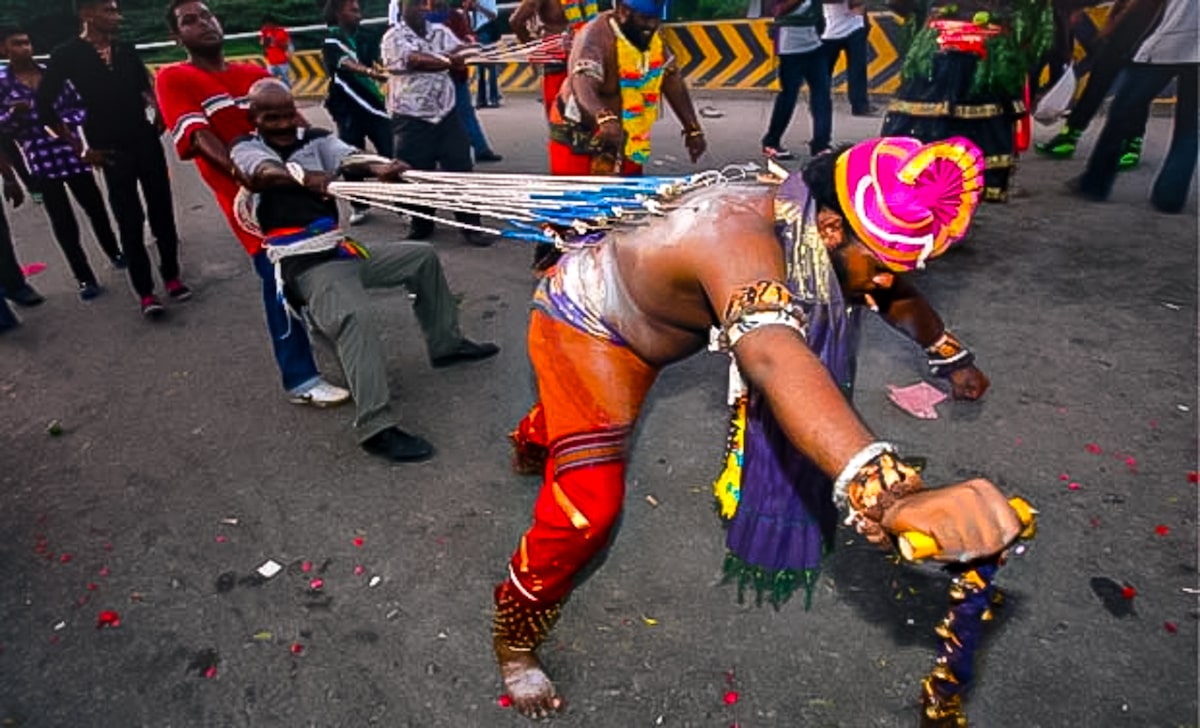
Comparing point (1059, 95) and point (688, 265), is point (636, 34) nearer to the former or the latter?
point (688, 265)

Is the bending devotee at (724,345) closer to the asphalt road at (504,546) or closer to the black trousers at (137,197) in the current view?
the asphalt road at (504,546)

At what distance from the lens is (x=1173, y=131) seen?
5824 mm

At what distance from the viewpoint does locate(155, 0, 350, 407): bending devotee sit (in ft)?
12.0

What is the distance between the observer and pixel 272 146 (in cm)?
349

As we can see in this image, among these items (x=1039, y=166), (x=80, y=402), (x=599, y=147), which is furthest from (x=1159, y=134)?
(x=80, y=402)

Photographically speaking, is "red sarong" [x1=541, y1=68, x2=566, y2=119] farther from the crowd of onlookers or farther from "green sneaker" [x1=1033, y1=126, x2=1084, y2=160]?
"green sneaker" [x1=1033, y1=126, x2=1084, y2=160]

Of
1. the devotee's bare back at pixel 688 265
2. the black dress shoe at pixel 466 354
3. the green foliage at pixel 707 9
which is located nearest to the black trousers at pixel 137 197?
the black dress shoe at pixel 466 354

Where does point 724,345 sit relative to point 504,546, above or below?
above

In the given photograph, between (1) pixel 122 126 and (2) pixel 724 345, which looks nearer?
(2) pixel 724 345

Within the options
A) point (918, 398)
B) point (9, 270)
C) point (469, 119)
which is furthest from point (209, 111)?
point (469, 119)

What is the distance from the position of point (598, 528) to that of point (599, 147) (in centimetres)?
282

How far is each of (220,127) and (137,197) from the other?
5.31 feet

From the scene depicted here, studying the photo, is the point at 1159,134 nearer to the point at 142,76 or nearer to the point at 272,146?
the point at 272,146

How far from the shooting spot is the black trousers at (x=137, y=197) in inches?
189
